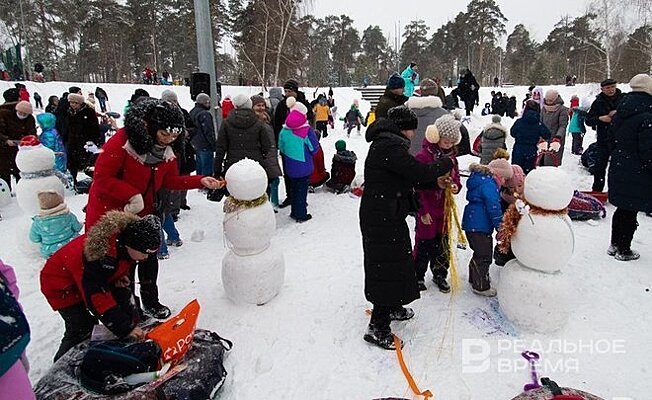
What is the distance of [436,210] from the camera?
400 centimetres

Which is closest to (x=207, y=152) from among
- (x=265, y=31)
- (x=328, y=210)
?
(x=328, y=210)

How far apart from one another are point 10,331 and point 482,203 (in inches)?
136

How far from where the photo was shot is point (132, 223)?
2.74 meters

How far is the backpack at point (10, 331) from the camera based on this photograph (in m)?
1.42

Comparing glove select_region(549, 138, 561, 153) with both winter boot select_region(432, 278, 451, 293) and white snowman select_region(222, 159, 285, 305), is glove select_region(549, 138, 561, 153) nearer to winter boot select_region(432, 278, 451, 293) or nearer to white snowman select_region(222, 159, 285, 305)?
winter boot select_region(432, 278, 451, 293)

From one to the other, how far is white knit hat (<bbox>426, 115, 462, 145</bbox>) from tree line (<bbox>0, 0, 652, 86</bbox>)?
2280cm

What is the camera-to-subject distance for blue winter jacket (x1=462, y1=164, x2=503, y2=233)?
3758 millimetres

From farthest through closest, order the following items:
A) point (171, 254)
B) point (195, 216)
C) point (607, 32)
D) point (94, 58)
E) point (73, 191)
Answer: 1. point (94, 58)
2. point (607, 32)
3. point (73, 191)
4. point (195, 216)
5. point (171, 254)

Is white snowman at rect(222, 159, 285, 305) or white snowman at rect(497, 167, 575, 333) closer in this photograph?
white snowman at rect(497, 167, 575, 333)

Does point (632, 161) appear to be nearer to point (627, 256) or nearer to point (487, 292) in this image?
point (627, 256)

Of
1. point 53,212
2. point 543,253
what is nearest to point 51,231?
point 53,212

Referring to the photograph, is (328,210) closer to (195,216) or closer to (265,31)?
(195,216)

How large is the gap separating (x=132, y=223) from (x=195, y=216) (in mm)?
4090

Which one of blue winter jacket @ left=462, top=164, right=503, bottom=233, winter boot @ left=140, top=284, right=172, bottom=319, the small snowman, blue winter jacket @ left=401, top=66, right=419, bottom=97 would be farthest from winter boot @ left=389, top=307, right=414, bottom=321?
blue winter jacket @ left=401, top=66, right=419, bottom=97
